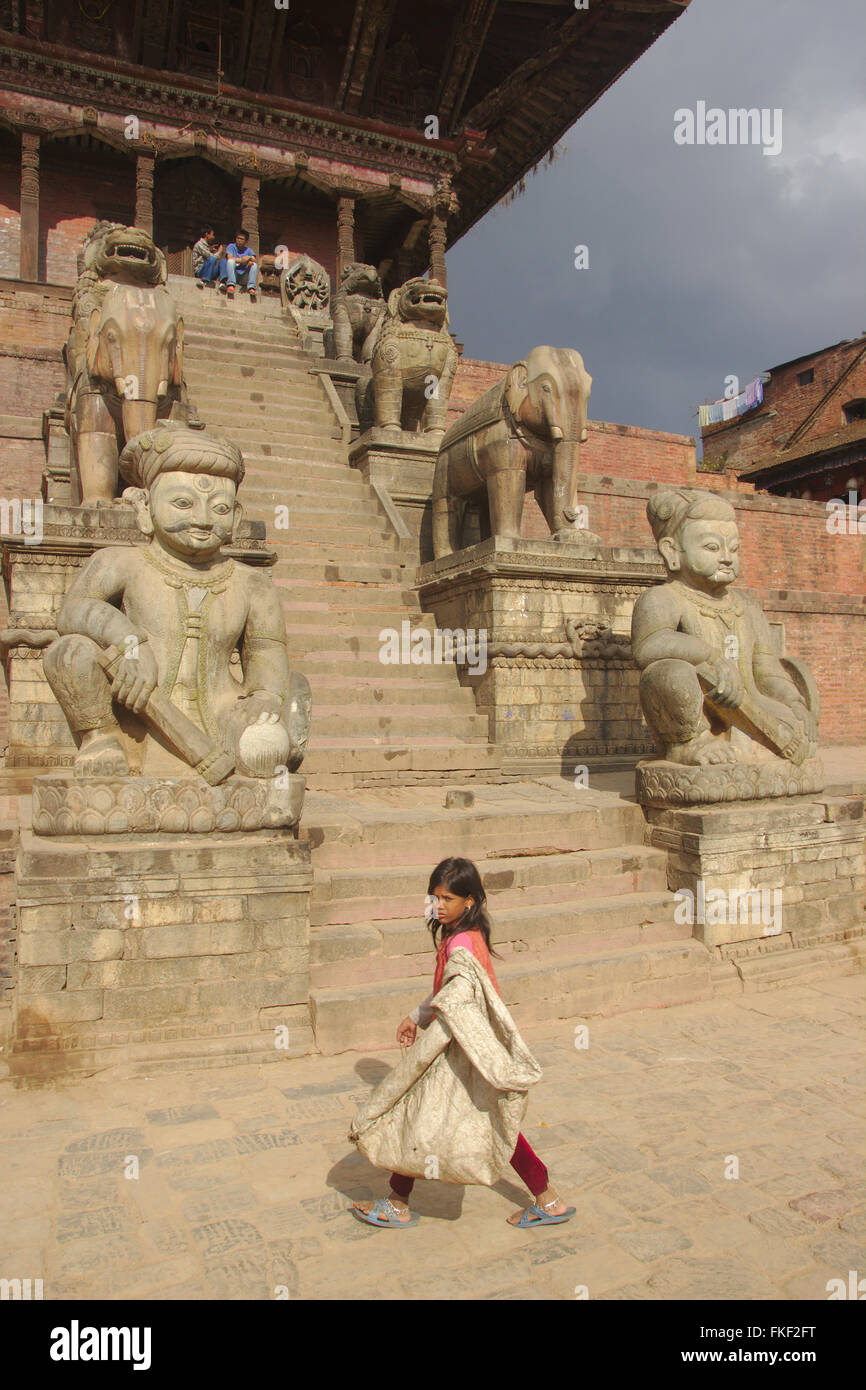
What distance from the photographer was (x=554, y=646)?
8344 mm

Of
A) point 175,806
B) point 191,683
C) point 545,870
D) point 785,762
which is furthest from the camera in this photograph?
point 785,762

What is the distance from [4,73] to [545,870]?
21.5m

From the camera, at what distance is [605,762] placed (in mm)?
8414

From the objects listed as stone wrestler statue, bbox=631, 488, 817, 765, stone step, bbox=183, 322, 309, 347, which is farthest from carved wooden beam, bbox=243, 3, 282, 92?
stone wrestler statue, bbox=631, 488, 817, 765

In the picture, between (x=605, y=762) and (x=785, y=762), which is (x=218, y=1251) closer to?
(x=785, y=762)

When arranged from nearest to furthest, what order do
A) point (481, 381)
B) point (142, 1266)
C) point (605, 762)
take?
point (142, 1266)
point (605, 762)
point (481, 381)

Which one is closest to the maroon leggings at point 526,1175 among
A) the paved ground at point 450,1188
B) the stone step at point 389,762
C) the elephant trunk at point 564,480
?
the paved ground at point 450,1188

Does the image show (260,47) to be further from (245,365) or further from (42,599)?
(42,599)

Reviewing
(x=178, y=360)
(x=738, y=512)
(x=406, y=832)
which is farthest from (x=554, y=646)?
(x=738, y=512)

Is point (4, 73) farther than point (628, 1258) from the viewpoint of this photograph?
Yes

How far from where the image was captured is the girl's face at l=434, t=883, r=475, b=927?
9.75 ft

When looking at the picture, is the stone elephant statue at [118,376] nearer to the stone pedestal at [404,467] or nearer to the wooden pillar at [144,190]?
the stone pedestal at [404,467]

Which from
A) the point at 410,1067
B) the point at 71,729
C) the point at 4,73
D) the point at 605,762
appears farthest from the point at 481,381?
the point at 410,1067

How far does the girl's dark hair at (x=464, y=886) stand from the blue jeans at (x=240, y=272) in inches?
732
